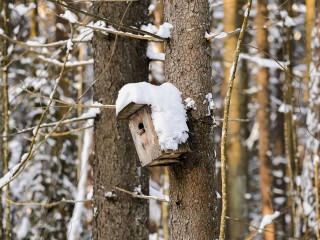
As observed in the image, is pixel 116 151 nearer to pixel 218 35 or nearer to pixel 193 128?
pixel 193 128

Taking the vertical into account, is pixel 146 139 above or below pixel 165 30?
below

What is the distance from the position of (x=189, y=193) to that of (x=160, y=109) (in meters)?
0.50

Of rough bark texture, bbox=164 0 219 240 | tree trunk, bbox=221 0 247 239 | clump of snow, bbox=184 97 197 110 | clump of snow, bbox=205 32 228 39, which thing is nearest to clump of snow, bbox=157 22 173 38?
rough bark texture, bbox=164 0 219 240

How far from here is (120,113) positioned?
3357 millimetres

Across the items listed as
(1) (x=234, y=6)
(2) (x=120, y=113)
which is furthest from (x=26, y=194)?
(2) (x=120, y=113)

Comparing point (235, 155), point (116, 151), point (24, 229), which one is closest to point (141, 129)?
point (116, 151)

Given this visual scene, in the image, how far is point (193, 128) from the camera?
3.31 m

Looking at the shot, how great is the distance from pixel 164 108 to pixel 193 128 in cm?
22

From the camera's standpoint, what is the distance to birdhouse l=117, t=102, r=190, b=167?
3.18 m

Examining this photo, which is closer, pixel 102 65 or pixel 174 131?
pixel 174 131

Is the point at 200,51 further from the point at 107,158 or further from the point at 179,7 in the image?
the point at 107,158

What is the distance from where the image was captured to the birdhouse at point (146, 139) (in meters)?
3.18

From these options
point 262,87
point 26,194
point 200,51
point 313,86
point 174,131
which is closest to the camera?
point 174,131

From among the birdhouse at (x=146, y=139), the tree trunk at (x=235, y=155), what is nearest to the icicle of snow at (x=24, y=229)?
the tree trunk at (x=235, y=155)
